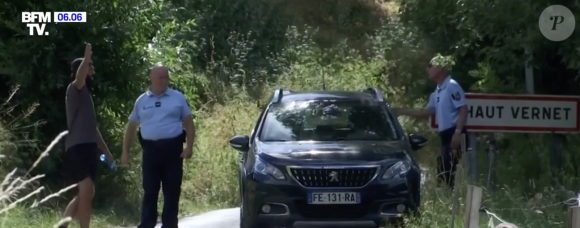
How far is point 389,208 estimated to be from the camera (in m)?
9.30

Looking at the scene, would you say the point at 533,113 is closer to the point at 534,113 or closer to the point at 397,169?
the point at 534,113

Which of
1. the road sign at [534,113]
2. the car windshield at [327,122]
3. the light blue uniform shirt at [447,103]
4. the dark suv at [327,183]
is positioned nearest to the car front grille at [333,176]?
the dark suv at [327,183]

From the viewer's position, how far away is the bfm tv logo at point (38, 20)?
1191 cm

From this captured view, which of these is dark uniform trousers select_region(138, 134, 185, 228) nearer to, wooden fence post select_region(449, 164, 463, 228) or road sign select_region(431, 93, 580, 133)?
wooden fence post select_region(449, 164, 463, 228)

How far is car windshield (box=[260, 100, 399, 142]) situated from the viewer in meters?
10.3

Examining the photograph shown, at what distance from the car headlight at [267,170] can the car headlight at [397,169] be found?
0.98 metres

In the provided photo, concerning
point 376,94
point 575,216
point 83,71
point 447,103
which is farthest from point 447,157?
point 575,216

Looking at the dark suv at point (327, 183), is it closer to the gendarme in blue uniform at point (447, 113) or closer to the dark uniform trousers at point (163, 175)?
the dark uniform trousers at point (163, 175)

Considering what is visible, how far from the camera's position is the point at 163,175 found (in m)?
9.56

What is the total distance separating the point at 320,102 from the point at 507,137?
15.3 feet

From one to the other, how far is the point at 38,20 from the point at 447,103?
496 centimetres

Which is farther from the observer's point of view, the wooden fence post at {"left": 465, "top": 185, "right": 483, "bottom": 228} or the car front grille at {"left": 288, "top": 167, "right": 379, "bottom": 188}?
the car front grille at {"left": 288, "top": 167, "right": 379, "bottom": 188}

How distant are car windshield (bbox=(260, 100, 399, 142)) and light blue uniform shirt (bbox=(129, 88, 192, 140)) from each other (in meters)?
1.04
